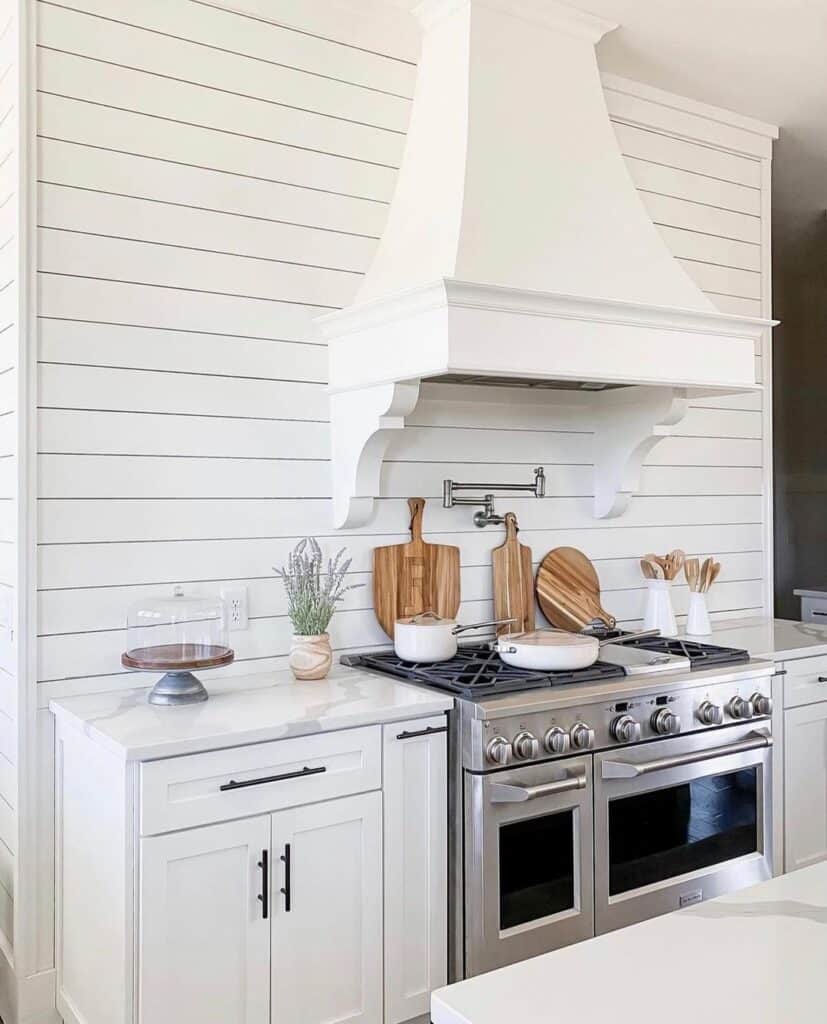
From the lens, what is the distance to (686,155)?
3.63 metres

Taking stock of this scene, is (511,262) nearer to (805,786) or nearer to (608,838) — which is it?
(608,838)

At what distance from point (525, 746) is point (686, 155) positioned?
2414 mm

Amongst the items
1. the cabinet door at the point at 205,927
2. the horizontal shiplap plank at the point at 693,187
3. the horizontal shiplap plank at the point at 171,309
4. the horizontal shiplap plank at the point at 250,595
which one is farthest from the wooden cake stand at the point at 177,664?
the horizontal shiplap plank at the point at 693,187

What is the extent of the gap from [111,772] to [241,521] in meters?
0.84

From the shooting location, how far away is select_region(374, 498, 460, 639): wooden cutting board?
2877 mm

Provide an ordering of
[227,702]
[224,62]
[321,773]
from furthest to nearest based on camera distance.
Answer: [224,62] < [227,702] < [321,773]

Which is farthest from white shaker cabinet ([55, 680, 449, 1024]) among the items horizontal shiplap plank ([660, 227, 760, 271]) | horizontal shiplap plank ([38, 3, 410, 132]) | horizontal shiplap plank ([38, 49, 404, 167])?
horizontal shiplap plank ([660, 227, 760, 271])

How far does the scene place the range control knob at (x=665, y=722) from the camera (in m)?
2.60

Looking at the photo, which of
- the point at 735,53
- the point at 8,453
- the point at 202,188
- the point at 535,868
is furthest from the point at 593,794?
the point at 735,53

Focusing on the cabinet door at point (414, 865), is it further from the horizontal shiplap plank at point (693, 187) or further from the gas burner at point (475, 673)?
the horizontal shiplap plank at point (693, 187)

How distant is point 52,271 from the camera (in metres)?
2.38

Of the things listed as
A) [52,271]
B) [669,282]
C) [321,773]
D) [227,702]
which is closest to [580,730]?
[321,773]

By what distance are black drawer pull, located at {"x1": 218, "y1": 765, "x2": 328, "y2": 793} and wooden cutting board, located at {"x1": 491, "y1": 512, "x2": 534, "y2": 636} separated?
105cm

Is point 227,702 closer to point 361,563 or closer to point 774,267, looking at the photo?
point 361,563
